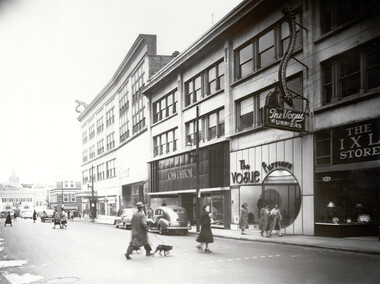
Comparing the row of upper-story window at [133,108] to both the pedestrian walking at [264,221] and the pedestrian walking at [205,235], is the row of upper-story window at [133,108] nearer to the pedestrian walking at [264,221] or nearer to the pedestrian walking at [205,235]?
the pedestrian walking at [264,221]

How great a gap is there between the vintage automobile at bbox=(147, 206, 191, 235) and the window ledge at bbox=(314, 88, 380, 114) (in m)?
9.77

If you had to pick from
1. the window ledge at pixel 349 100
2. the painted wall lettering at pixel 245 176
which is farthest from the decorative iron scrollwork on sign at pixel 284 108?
the painted wall lettering at pixel 245 176

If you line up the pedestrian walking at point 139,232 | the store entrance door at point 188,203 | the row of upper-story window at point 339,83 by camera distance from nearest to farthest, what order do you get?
the pedestrian walking at point 139,232 < the row of upper-story window at point 339,83 < the store entrance door at point 188,203

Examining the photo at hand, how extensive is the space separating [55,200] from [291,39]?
358ft

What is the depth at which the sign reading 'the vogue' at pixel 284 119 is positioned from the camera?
21.3 meters

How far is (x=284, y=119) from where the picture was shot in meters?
21.5

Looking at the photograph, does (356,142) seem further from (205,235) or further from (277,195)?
(205,235)

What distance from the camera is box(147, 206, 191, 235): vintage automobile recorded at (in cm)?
2603

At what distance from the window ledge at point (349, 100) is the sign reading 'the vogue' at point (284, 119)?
93cm

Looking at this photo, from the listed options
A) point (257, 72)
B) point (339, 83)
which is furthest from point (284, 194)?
point (257, 72)

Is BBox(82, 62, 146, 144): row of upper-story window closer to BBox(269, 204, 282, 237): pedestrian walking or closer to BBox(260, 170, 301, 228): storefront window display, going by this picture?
BBox(260, 170, 301, 228): storefront window display

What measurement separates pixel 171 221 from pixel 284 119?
29.4 ft

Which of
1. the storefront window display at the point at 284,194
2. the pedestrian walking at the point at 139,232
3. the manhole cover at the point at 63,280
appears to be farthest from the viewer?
the storefront window display at the point at 284,194

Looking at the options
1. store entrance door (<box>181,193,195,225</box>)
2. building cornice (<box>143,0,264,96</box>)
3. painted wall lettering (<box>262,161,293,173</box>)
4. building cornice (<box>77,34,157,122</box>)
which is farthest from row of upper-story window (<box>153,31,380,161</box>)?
building cornice (<box>77,34,157,122</box>)
